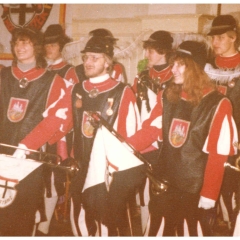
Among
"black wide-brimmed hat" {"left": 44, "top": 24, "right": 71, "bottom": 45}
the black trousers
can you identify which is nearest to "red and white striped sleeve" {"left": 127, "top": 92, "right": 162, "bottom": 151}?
the black trousers

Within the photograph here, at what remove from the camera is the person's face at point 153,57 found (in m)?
2.23

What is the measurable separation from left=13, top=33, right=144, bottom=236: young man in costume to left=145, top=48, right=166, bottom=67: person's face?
228mm

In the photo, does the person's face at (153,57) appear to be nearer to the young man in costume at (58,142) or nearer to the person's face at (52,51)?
the young man in costume at (58,142)

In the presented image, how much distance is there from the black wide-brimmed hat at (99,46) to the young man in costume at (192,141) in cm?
34

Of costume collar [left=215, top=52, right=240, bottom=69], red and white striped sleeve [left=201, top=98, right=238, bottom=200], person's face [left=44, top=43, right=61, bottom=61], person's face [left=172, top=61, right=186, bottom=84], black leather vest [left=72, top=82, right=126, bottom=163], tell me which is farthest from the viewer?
person's face [left=44, top=43, right=61, bottom=61]

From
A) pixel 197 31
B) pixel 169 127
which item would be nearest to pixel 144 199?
pixel 169 127

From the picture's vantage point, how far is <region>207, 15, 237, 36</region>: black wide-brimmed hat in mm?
2160

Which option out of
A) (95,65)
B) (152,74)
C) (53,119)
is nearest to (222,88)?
(152,74)

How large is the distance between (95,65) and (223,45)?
0.66 metres

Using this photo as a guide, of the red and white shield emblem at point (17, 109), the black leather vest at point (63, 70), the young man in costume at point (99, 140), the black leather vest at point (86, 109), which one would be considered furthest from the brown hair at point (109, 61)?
the red and white shield emblem at point (17, 109)

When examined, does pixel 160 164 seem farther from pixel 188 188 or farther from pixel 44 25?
pixel 44 25

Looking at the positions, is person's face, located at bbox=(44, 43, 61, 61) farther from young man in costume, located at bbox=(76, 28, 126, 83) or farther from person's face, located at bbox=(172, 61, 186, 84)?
person's face, located at bbox=(172, 61, 186, 84)

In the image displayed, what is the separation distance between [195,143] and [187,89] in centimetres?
23

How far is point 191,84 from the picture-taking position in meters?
1.85
